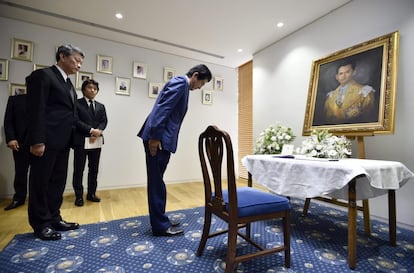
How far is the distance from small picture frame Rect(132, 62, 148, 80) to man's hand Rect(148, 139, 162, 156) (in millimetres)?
2680

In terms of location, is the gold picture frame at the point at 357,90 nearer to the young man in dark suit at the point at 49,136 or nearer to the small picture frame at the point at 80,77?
the young man in dark suit at the point at 49,136

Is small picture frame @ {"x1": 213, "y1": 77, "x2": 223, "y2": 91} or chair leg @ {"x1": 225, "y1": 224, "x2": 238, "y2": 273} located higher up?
small picture frame @ {"x1": 213, "y1": 77, "x2": 223, "y2": 91}

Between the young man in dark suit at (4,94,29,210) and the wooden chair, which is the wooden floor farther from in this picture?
the wooden chair

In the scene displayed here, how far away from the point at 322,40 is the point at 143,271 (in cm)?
338

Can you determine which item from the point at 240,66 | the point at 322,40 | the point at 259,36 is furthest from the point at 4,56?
the point at 322,40

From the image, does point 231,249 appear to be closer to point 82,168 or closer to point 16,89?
point 82,168

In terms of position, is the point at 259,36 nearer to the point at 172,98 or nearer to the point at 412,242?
the point at 172,98

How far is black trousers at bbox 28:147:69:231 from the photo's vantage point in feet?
5.76

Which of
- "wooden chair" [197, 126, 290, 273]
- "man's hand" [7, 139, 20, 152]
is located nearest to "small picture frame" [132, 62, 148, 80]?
"man's hand" [7, 139, 20, 152]

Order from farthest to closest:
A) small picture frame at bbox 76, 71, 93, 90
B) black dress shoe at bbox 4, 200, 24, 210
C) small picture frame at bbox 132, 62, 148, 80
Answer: small picture frame at bbox 132, 62, 148, 80, small picture frame at bbox 76, 71, 93, 90, black dress shoe at bbox 4, 200, 24, 210

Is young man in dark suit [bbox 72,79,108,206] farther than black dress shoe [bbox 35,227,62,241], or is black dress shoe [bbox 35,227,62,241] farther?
young man in dark suit [bbox 72,79,108,206]

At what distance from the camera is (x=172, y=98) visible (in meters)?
1.70

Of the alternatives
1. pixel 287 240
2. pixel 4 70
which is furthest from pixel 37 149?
pixel 4 70

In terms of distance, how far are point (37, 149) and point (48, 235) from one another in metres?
0.72
